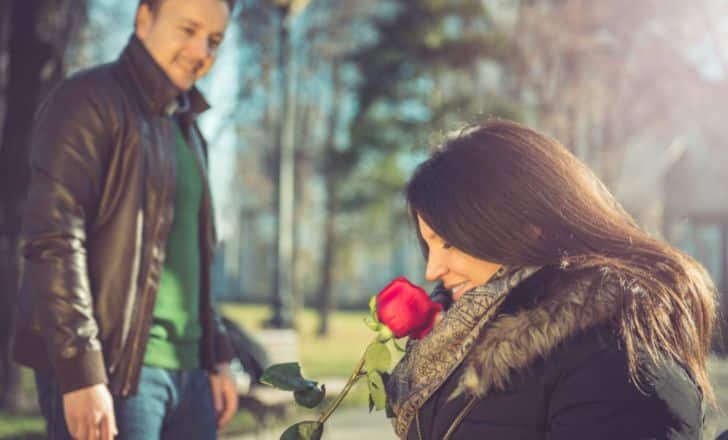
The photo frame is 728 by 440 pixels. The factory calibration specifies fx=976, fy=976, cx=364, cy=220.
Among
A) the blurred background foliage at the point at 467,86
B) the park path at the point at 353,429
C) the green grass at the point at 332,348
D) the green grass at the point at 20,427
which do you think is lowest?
the green grass at the point at 332,348

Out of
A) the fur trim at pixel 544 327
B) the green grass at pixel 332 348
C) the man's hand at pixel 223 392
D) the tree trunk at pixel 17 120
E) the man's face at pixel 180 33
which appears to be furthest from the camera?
the green grass at pixel 332 348

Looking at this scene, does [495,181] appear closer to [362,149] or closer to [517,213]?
[517,213]

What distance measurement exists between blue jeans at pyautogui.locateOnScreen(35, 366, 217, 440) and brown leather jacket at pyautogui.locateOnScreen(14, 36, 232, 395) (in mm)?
46

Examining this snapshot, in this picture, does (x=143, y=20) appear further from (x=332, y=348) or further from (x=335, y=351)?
(x=332, y=348)

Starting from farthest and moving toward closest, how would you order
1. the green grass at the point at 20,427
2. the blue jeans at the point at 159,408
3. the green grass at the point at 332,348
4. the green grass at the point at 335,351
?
1. the green grass at the point at 332,348
2. the green grass at the point at 335,351
3. the green grass at the point at 20,427
4. the blue jeans at the point at 159,408

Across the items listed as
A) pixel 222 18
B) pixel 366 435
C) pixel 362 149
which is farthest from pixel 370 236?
pixel 222 18

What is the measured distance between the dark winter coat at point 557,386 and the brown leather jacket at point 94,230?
818 millimetres

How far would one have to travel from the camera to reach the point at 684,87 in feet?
72.3

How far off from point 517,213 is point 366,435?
22.3ft

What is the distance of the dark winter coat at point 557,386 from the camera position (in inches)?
68.5

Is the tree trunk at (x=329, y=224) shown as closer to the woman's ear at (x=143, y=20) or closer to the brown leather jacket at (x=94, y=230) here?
the woman's ear at (x=143, y=20)

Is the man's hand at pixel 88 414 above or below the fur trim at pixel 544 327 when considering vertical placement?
below

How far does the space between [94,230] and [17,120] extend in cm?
666

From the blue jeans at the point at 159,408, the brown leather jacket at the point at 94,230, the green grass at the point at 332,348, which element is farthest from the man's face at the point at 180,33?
the green grass at the point at 332,348
